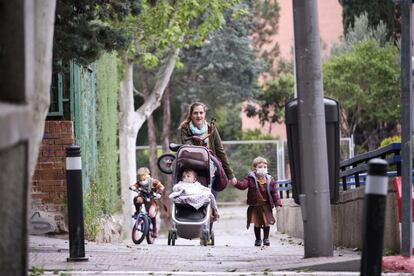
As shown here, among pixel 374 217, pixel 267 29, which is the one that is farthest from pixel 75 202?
pixel 267 29

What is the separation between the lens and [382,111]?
50219 mm

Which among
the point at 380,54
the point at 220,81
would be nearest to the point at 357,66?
the point at 380,54

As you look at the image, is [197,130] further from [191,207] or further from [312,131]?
[312,131]

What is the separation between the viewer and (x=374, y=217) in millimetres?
7391

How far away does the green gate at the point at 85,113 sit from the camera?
16.1 metres

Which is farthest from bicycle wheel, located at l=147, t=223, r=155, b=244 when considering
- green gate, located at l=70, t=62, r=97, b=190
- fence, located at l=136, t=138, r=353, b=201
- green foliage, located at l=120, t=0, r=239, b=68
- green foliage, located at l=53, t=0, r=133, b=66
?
fence, located at l=136, t=138, r=353, b=201

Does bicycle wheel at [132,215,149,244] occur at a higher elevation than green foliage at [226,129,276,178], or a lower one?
lower

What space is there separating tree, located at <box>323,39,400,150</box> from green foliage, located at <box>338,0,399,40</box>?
238 inches

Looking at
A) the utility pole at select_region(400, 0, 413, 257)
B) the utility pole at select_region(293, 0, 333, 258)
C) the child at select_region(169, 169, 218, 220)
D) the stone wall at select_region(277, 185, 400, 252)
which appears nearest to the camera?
the utility pole at select_region(400, 0, 413, 257)

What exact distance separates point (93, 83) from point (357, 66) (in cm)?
3232

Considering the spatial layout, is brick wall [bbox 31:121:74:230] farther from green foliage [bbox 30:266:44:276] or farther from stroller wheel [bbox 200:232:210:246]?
green foliage [bbox 30:266:44:276]

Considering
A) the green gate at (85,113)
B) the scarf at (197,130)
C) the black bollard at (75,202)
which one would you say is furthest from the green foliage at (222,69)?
the black bollard at (75,202)

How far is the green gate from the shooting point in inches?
634

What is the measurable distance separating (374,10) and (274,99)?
18.2m
